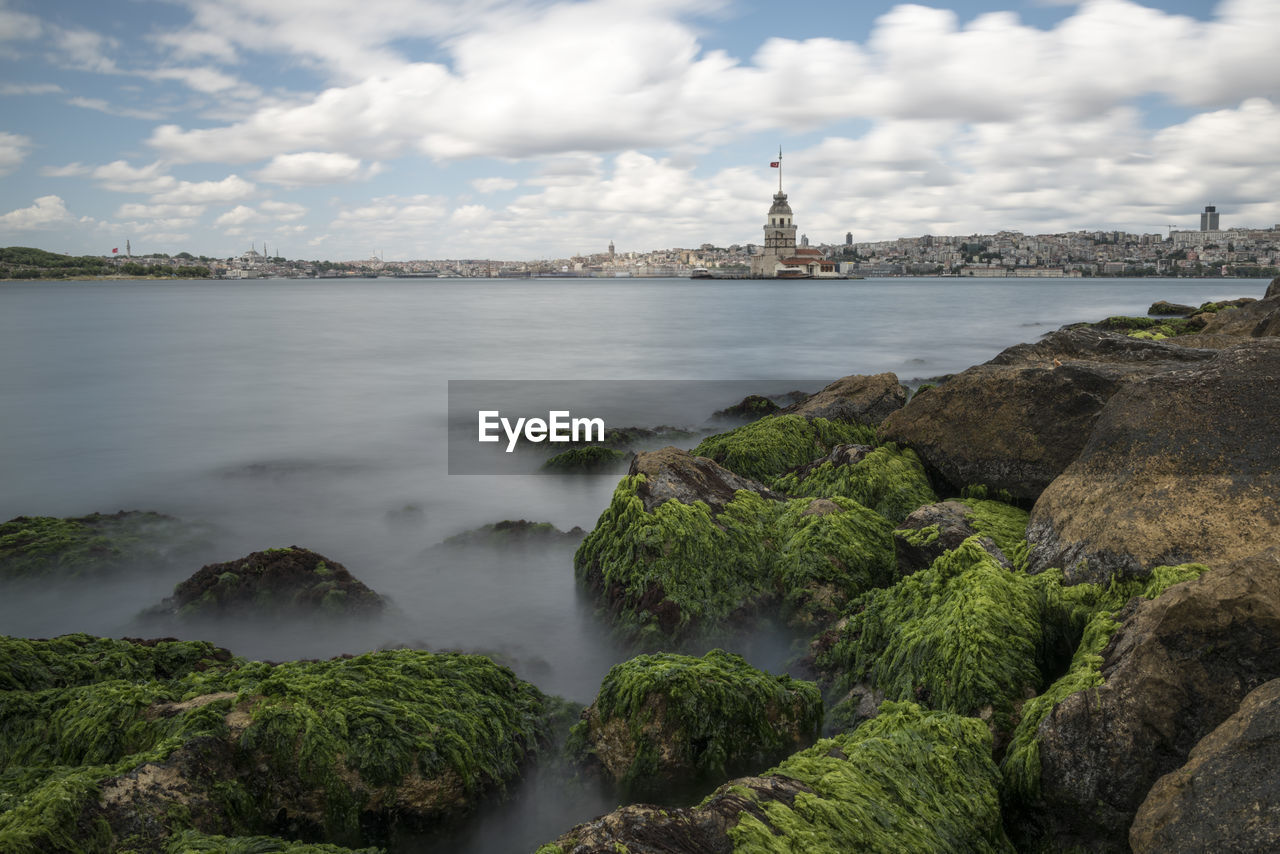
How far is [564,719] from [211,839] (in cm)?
199

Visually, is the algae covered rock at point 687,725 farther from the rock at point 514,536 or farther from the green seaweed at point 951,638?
the rock at point 514,536

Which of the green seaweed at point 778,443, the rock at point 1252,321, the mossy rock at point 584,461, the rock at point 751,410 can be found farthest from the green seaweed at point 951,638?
the rock at point 751,410

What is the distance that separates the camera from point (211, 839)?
8.66 ft

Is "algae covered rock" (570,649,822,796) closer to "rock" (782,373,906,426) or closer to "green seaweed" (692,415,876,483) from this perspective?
"green seaweed" (692,415,876,483)

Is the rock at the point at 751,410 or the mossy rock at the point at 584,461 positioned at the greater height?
the rock at the point at 751,410

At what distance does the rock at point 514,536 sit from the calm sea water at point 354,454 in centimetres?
29

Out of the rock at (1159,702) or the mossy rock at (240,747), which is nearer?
the rock at (1159,702)

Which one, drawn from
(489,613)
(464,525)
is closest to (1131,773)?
(489,613)

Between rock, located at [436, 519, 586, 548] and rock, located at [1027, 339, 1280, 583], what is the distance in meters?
4.37

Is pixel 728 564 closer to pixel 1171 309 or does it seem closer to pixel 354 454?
pixel 354 454

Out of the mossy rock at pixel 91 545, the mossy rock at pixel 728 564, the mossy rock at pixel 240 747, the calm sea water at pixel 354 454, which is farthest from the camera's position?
the mossy rock at pixel 91 545

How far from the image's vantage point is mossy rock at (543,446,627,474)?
10094 millimetres

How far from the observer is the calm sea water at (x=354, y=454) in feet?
18.9

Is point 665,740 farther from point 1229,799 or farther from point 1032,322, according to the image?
point 1032,322
